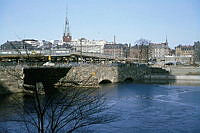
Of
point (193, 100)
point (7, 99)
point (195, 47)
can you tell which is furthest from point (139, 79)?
point (195, 47)

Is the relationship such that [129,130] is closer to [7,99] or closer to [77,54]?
[7,99]

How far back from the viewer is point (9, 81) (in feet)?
120

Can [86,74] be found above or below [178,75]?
above

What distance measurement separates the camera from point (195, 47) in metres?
171

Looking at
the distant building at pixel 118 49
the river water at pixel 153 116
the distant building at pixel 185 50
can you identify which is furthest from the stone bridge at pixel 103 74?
the distant building at pixel 185 50

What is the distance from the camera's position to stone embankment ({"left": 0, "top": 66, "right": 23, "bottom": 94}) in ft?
118

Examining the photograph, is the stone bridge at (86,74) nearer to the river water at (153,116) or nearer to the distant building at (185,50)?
the river water at (153,116)

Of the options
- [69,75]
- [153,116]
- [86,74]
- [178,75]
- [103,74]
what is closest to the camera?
[153,116]

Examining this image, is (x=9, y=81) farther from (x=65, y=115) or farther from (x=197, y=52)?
(x=197, y=52)

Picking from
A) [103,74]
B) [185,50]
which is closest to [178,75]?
[103,74]

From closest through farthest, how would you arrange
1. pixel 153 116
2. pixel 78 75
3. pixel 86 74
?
pixel 153 116 → pixel 78 75 → pixel 86 74

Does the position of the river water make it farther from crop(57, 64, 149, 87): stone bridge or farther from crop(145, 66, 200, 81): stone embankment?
crop(145, 66, 200, 81): stone embankment

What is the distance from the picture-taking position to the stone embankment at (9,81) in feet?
118

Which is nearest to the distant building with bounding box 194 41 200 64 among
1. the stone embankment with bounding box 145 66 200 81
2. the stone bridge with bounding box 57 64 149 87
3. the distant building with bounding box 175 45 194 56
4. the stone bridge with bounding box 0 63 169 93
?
the distant building with bounding box 175 45 194 56
